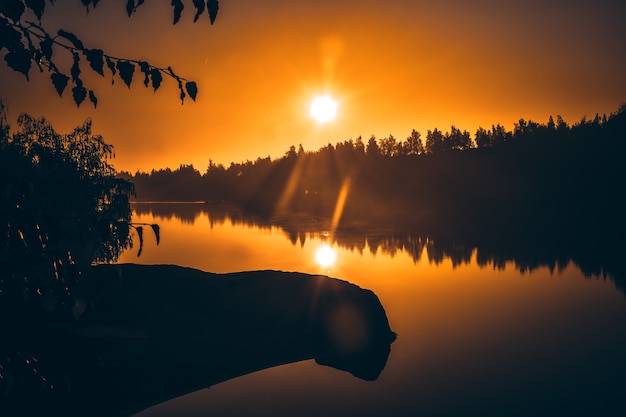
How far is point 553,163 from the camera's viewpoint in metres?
119

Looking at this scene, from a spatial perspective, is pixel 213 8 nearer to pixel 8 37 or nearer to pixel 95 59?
pixel 95 59

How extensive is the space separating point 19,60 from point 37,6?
372 mm

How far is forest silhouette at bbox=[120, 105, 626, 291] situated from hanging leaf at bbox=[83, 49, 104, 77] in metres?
43.9

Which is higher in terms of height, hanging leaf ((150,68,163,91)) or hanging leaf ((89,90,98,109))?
hanging leaf ((150,68,163,91))

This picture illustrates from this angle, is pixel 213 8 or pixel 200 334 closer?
pixel 213 8

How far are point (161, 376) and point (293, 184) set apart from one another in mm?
180004

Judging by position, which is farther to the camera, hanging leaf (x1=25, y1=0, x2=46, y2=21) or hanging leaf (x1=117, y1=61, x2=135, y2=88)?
hanging leaf (x1=117, y1=61, x2=135, y2=88)

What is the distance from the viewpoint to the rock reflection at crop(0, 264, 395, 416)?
60.3ft

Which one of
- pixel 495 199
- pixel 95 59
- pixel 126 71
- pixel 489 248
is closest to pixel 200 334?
pixel 126 71

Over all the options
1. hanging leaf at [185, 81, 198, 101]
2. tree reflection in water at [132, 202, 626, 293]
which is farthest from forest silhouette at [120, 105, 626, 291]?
hanging leaf at [185, 81, 198, 101]

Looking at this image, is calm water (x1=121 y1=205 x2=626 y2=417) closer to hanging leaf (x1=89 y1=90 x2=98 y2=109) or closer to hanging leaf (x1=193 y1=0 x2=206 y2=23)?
hanging leaf (x1=89 y1=90 x2=98 y2=109)

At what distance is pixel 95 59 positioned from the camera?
12.8 ft

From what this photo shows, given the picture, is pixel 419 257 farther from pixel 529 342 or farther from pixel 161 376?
pixel 161 376

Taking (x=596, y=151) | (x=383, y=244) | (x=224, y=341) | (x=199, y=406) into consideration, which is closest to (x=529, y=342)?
(x=224, y=341)
